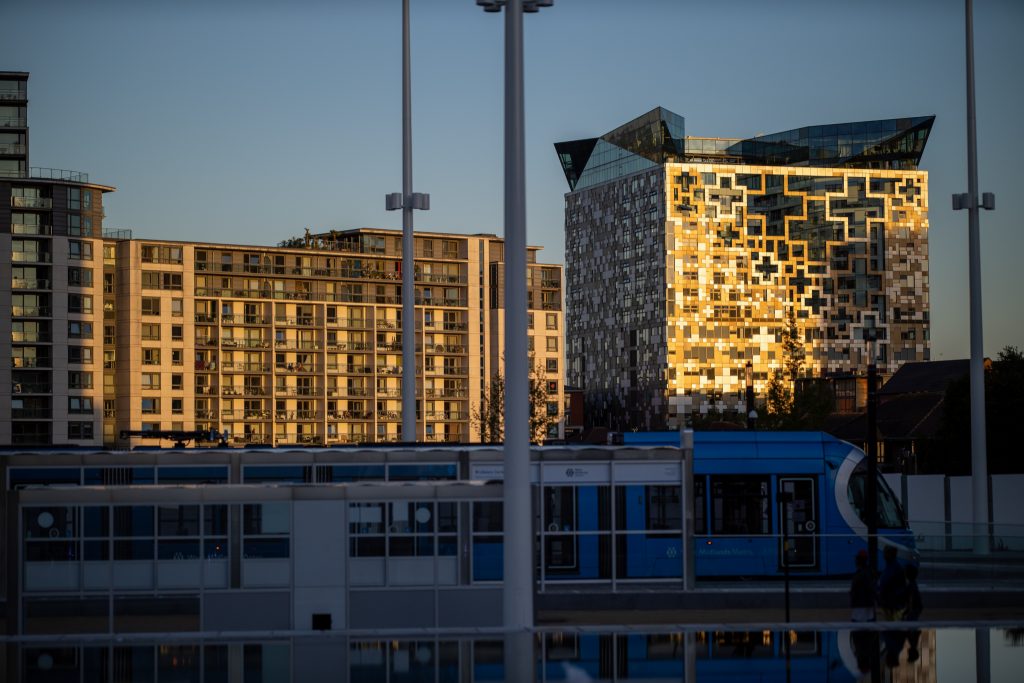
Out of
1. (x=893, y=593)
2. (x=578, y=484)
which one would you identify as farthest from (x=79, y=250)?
(x=893, y=593)

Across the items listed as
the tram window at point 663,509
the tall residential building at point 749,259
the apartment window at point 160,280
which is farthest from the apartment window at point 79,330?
the tram window at point 663,509

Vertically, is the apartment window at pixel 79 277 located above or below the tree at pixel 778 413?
above

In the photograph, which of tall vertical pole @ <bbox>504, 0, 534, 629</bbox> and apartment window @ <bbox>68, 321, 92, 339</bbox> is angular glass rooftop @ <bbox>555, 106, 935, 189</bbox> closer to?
apartment window @ <bbox>68, 321, 92, 339</bbox>

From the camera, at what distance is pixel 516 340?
20.3 meters

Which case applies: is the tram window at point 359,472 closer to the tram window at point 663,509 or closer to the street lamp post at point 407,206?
the tram window at point 663,509

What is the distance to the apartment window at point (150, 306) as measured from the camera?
144875 millimetres

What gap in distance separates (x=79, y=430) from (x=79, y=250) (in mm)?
16181

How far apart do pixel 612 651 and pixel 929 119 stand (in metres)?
186

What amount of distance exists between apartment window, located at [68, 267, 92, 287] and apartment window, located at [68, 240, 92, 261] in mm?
1010

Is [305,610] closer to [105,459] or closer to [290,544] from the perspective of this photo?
[290,544]

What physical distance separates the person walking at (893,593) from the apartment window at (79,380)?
12003 centimetres

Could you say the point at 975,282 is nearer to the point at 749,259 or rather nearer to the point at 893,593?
the point at 893,593

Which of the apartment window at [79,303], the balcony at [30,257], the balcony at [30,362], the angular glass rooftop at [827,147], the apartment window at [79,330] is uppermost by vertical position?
the angular glass rooftop at [827,147]

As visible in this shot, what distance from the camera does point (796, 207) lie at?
630ft
